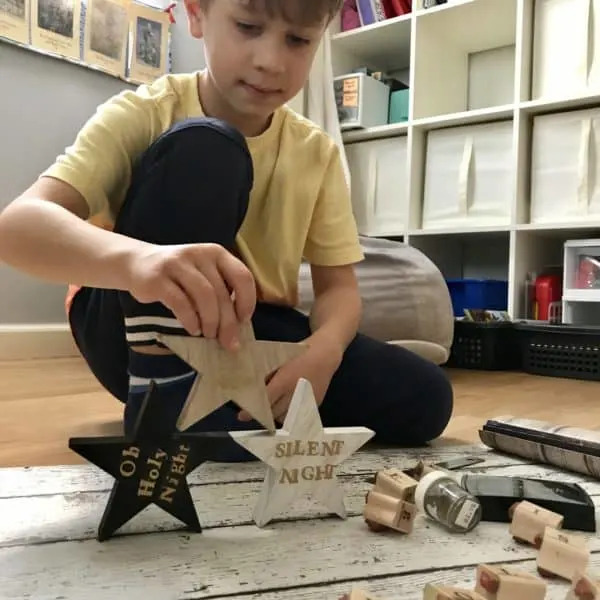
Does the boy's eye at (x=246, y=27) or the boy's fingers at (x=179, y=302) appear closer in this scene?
the boy's fingers at (x=179, y=302)

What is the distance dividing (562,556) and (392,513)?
127mm

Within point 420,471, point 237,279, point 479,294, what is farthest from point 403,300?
point 237,279

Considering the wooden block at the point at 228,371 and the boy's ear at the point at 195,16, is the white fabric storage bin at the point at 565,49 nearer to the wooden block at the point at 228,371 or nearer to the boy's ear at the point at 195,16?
the boy's ear at the point at 195,16

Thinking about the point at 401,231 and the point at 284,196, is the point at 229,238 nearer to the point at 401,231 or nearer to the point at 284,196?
the point at 284,196

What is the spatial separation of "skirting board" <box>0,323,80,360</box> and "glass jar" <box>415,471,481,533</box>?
1463 mm

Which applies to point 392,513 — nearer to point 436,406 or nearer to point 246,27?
point 436,406

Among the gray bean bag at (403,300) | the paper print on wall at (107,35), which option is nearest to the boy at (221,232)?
the gray bean bag at (403,300)

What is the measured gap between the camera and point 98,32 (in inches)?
76.4

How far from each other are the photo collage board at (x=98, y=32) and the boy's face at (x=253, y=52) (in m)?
1.18

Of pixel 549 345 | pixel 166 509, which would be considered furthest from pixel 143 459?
pixel 549 345

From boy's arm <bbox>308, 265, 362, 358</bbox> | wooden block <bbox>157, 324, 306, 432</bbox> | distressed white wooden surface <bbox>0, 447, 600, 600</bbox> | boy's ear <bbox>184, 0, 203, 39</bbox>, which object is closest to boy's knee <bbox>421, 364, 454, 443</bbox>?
boy's arm <bbox>308, 265, 362, 358</bbox>

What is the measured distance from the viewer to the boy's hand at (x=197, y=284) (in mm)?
486

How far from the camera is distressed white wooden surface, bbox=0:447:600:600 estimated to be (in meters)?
0.46

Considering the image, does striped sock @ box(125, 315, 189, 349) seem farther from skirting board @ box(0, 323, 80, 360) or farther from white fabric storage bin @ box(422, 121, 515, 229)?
white fabric storage bin @ box(422, 121, 515, 229)
